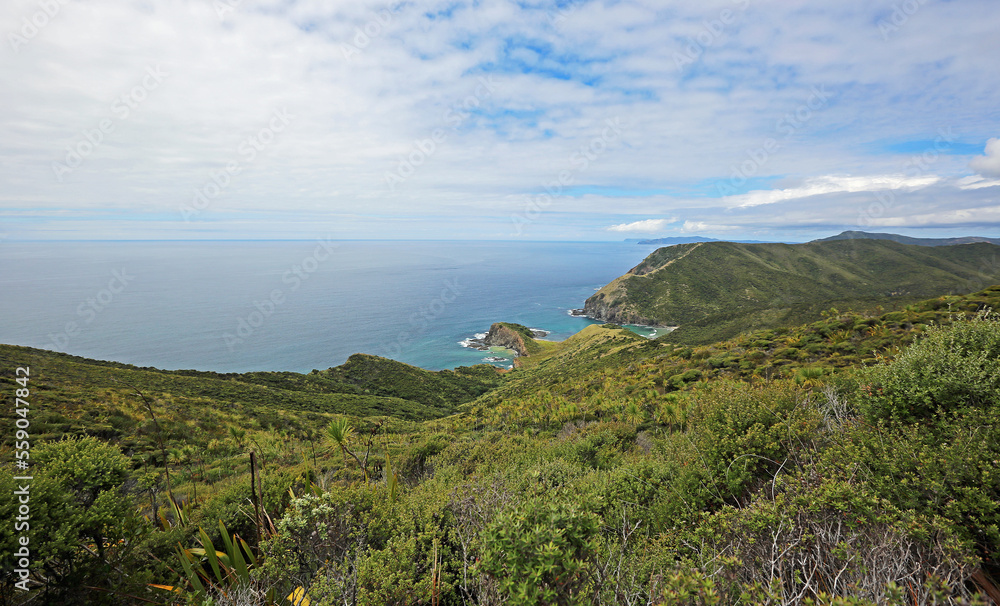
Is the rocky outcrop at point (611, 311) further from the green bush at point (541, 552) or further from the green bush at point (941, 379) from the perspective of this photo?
the green bush at point (541, 552)

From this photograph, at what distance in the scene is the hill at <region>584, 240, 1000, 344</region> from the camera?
103875 mm

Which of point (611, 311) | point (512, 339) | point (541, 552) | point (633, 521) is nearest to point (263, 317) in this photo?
point (512, 339)

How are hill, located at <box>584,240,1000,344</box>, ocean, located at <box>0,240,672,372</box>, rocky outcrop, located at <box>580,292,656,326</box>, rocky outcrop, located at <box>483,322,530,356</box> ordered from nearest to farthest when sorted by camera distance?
ocean, located at <box>0,240,672,372</box>
rocky outcrop, located at <box>483,322,530,356</box>
rocky outcrop, located at <box>580,292,656,326</box>
hill, located at <box>584,240,1000,344</box>

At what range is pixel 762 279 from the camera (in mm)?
120500

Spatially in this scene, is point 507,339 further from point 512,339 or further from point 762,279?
point 762,279

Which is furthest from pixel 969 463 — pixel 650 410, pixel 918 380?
pixel 650 410

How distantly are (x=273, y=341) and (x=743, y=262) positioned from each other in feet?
515

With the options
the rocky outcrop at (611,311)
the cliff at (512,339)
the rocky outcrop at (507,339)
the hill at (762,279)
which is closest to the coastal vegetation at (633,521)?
the hill at (762,279)

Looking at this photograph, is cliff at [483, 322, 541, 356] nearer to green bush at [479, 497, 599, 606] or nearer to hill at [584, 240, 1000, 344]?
hill at [584, 240, 1000, 344]

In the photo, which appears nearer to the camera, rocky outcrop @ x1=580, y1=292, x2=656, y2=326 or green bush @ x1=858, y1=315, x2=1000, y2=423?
green bush @ x1=858, y1=315, x2=1000, y2=423

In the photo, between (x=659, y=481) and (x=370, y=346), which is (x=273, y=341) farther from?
(x=659, y=481)

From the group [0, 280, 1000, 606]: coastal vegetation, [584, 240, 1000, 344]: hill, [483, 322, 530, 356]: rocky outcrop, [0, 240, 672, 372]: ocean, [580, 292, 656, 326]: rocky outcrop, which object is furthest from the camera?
[584, 240, 1000, 344]: hill

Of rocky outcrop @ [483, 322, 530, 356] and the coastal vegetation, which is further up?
the coastal vegetation

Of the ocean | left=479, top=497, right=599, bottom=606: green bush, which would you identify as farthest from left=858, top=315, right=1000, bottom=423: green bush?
the ocean
